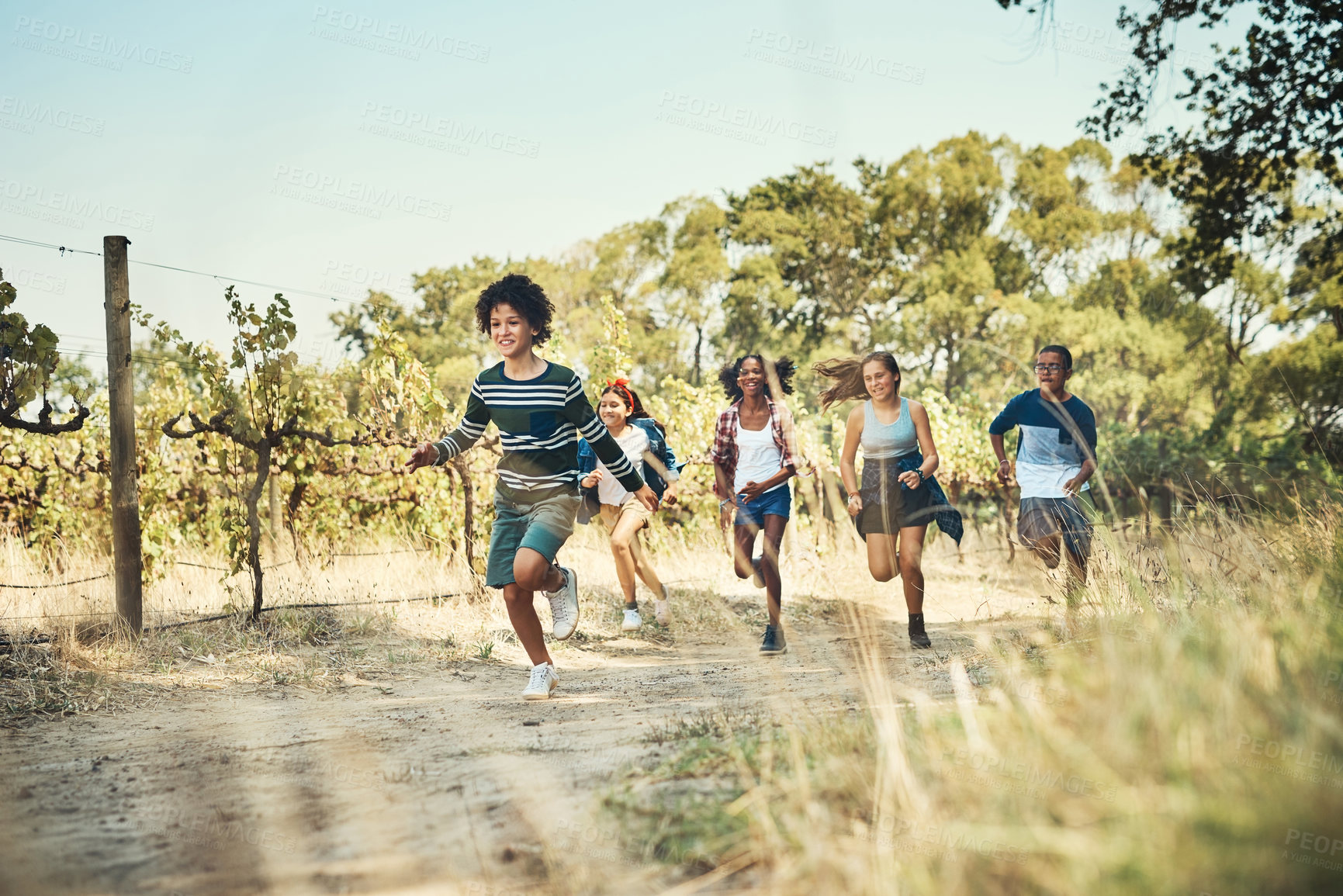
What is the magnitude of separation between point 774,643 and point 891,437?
1.46 meters

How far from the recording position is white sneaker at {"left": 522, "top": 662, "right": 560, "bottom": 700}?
4711mm

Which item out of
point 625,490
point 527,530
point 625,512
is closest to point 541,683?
point 527,530

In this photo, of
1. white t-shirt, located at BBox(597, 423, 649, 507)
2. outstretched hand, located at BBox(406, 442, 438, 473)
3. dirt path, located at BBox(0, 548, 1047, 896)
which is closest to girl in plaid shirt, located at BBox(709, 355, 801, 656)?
white t-shirt, located at BBox(597, 423, 649, 507)

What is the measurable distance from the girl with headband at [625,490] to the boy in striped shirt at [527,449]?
2.13m

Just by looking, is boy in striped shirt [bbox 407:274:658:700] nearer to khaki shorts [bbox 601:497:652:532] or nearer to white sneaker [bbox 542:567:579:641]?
white sneaker [bbox 542:567:579:641]

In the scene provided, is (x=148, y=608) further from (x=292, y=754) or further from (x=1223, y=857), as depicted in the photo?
(x=1223, y=857)

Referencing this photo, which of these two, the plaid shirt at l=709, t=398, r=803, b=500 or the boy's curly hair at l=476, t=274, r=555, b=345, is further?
the plaid shirt at l=709, t=398, r=803, b=500

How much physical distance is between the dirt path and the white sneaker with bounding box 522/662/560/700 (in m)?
0.11

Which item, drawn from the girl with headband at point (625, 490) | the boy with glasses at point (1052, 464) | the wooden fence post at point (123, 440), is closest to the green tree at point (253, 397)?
the wooden fence post at point (123, 440)

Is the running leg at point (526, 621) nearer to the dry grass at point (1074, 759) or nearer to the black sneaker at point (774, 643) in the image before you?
the dry grass at point (1074, 759)

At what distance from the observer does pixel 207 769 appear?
335 centimetres

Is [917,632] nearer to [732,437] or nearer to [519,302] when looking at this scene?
[732,437]

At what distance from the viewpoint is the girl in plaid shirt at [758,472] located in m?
6.02

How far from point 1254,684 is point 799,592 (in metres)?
7.00
